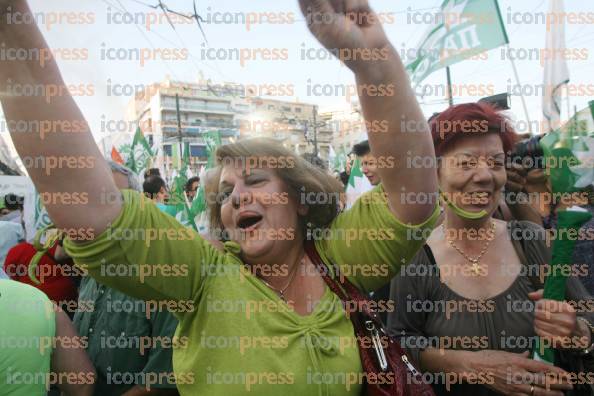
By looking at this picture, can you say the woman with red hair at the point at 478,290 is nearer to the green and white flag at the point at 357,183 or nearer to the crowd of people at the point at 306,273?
the crowd of people at the point at 306,273

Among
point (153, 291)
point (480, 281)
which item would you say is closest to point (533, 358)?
point (480, 281)

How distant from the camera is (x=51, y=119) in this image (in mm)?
917

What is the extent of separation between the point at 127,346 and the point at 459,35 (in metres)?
4.03

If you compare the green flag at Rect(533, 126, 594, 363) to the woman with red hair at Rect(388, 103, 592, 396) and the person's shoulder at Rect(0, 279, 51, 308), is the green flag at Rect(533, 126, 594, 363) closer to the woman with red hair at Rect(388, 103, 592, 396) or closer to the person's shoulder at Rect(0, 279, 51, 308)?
the woman with red hair at Rect(388, 103, 592, 396)

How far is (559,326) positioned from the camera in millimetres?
1527

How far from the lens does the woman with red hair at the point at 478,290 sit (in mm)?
1602

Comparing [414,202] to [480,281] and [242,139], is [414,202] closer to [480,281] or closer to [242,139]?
[242,139]

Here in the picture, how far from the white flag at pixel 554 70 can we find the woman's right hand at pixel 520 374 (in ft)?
3.86

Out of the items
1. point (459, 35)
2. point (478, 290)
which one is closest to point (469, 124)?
point (478, 290)

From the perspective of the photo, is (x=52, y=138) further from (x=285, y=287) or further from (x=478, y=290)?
(x=478, y=290)

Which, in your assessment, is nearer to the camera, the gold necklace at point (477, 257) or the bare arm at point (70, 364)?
the bare arm at point (70, 364)

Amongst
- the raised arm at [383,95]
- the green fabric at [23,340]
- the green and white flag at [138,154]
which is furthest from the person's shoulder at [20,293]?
the green and white flag at [138,154]

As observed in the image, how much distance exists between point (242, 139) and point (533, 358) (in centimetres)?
149

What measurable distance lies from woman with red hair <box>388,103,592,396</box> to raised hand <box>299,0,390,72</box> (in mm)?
1033
